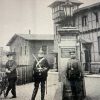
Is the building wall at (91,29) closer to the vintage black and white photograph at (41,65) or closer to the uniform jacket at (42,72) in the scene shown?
the vintage black and white photograph at (41,65)

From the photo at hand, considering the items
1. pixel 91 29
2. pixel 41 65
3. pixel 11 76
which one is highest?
pixel 91 29

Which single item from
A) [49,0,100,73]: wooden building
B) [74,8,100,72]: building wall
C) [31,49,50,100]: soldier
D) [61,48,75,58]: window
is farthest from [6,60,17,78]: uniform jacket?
[74,8,100,72]: building wall

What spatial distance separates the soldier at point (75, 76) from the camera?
8.19 feet

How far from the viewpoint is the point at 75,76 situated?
250 centimetres

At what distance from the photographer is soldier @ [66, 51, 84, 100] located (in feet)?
8.19

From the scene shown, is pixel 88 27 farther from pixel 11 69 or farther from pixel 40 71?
pixel 40 71

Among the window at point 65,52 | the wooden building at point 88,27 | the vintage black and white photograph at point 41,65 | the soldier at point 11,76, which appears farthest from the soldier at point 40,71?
the wooden building at point 88,27

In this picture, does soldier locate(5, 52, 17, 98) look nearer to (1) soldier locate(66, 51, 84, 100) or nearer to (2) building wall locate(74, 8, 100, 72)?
(1) soldier locate(66, 51, 84, 100)

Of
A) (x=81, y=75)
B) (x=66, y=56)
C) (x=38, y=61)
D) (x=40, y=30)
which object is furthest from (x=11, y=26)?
(x=81, y=75)

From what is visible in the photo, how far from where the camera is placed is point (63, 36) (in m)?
2.58

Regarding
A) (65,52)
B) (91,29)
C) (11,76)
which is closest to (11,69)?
(11,76)

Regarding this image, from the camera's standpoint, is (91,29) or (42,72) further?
(91,29)

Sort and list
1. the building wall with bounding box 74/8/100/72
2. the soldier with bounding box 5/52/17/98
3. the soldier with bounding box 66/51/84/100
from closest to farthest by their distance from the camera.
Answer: the soldier with bounding box 66/51/84/100, the soldier with bounding box 5/52/17/98, the building wall with bounding box 74/8/100/72

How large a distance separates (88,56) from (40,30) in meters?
2.57
